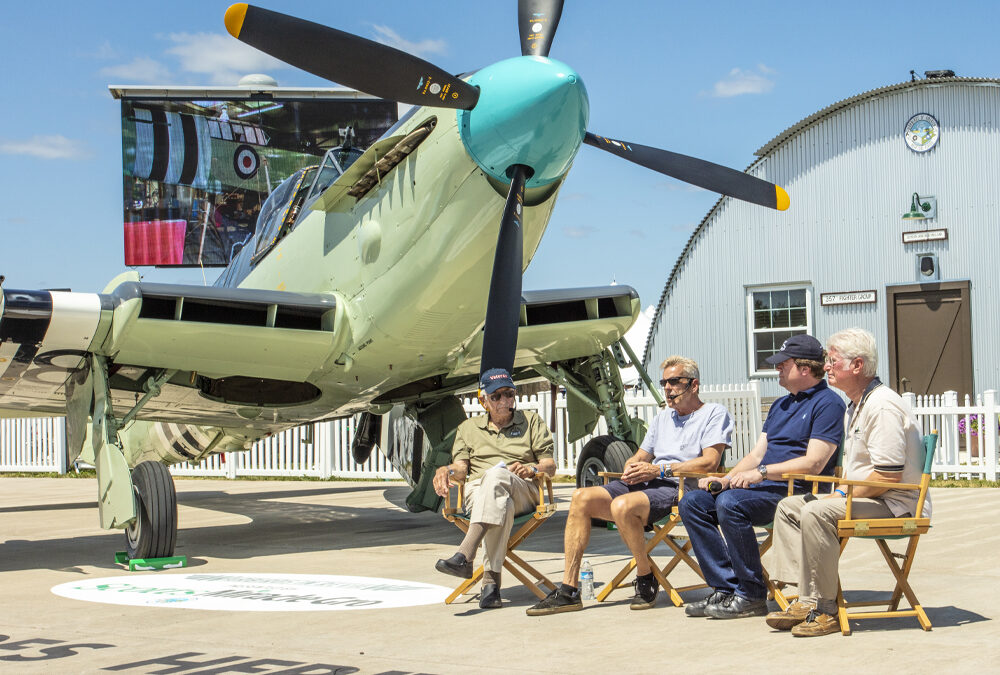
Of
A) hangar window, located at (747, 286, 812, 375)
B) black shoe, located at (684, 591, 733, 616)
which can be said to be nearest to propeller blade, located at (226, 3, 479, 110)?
black shoe, located at (684, 591, 733, 616)

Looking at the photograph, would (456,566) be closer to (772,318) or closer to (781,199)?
(781,199)

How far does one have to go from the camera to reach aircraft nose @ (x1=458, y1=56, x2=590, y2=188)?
642cm

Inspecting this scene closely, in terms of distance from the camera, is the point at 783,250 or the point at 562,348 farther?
the point at 783,250

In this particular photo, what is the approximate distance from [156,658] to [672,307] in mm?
19366

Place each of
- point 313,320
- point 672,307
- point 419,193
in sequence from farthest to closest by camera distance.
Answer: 1. point 672,307
2. point 313,320
3. point 419,193

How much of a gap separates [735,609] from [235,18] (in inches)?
169

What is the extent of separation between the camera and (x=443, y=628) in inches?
195

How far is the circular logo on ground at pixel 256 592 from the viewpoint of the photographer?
5.81 m

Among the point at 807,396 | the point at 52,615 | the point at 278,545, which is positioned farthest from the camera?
the point at 278,545

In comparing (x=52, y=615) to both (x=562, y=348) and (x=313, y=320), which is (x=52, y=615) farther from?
(x=562, y=348)

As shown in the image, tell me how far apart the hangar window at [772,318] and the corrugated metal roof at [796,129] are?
1.80 meters

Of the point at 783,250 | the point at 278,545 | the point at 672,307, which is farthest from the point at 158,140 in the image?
the point at 278,545

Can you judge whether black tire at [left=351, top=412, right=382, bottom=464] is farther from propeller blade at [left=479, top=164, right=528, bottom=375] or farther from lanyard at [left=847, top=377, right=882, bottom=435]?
lanyard at [left=847, top=377, right=882, bottom=435]

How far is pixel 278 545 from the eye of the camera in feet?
29.9
